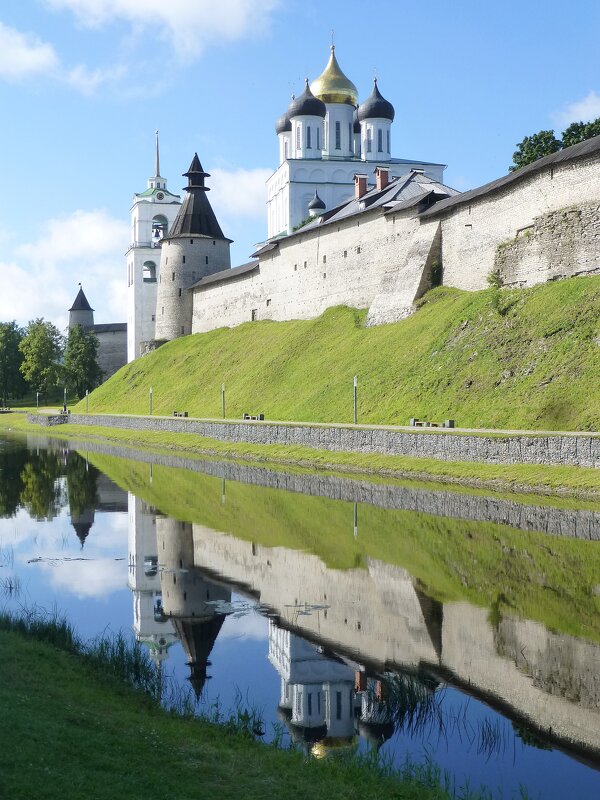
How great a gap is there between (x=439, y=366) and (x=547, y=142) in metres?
16.8

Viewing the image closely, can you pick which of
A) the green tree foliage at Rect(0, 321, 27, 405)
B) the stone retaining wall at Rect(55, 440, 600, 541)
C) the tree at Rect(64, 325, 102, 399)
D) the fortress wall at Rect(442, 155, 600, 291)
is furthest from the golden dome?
the stone retaining wall at Rect(55, 440, 600, 541)

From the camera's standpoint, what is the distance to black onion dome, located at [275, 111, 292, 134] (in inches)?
2734

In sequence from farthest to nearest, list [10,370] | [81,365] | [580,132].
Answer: [10,370], [81,365], [580,132]

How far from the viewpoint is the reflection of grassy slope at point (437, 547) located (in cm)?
1091

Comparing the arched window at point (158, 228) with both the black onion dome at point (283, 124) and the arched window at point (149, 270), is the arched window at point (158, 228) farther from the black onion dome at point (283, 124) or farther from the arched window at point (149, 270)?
the black onion dome at point (283, 124)

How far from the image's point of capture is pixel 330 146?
68250 mm

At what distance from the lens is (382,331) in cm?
3481

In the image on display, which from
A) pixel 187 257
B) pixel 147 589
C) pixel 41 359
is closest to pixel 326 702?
pixel 147 589

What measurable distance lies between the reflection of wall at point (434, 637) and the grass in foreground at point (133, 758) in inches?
59.0

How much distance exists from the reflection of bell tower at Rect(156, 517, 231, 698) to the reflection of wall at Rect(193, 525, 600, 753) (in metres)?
0.42

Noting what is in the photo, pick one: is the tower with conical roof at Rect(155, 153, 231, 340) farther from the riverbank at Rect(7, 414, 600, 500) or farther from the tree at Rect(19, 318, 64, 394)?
the riverbank at Rect(7, 414, 600, 500)

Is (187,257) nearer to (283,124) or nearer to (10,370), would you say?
(283,124)

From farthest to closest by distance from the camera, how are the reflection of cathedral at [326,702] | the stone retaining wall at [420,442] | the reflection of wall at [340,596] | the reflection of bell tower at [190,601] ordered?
1. the stone retaining wall at [420,442]
2. the reflection of wall at [340,596]
3. the reflection of bell tower at [190,601]
4. the reflection of cathedral at [326,702]

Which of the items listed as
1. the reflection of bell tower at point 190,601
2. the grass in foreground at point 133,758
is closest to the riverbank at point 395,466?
the reflection of bell tower at point 190,601
